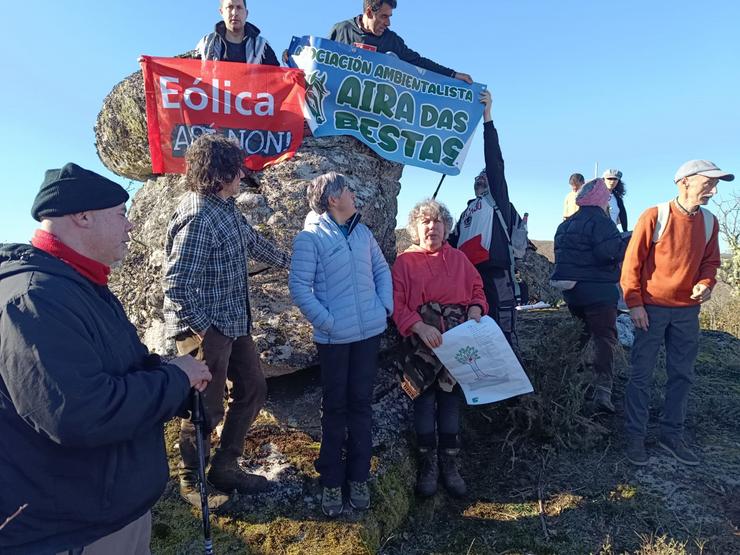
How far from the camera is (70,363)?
1.67 meters

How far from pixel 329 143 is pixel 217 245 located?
6.51 feet

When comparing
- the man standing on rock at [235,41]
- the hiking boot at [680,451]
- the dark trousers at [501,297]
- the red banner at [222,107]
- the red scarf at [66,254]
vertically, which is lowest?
the hiking boot at [680,451]

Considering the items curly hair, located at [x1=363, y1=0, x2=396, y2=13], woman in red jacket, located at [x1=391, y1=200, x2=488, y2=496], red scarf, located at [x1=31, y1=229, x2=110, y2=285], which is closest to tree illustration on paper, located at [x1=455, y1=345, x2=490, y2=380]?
woman in red jacket, located at [x1=391, y1=200, x2=488, y2=496]

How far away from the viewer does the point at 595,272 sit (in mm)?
4883

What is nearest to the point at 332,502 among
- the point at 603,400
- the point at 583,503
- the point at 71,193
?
the point at 583,503

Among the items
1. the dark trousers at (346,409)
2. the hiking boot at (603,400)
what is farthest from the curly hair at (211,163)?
the hiking boot at (603,400)

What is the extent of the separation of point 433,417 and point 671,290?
216cm

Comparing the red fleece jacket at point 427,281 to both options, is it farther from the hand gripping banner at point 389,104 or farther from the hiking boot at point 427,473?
the hand gripping banner at point 389,104

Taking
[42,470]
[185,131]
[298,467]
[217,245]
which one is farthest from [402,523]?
[185,131]

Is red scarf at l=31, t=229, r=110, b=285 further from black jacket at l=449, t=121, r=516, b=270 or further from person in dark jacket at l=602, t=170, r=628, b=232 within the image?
person in dark jacket at l=602, t=170, r=628, b=232

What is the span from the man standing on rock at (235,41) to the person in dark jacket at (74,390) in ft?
9.72

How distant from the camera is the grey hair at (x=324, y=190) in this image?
3475mm

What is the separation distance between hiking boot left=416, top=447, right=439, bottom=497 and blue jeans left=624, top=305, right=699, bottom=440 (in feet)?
5.65

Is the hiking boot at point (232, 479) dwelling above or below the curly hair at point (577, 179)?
below
